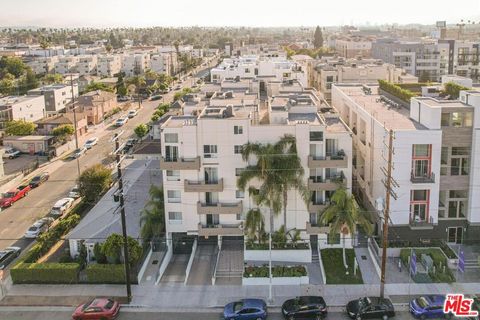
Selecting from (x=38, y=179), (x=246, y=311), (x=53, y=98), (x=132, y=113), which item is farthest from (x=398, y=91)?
(x=53, y=98)

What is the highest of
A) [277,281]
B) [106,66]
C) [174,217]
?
[106,66]

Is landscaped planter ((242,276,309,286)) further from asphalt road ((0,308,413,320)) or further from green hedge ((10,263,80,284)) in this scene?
green hedge ((10,263,80,284))

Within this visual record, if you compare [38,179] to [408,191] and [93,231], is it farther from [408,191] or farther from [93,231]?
[408,191]

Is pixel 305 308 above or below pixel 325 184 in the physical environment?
below

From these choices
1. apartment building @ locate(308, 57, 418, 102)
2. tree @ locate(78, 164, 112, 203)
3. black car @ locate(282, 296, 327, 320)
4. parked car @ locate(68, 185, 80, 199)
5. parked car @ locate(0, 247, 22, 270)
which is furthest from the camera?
apartment building @ locate(308, 57, 418, 102)

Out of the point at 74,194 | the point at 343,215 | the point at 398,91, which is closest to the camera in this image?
the point at 343,215

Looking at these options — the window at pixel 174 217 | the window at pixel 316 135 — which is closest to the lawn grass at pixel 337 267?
the window at pixel 316 135

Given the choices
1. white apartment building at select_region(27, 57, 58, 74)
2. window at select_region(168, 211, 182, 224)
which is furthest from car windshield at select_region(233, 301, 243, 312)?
white apartment building at select_region(27, 57, 58, 74)

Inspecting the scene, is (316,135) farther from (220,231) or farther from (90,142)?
(90,142)
